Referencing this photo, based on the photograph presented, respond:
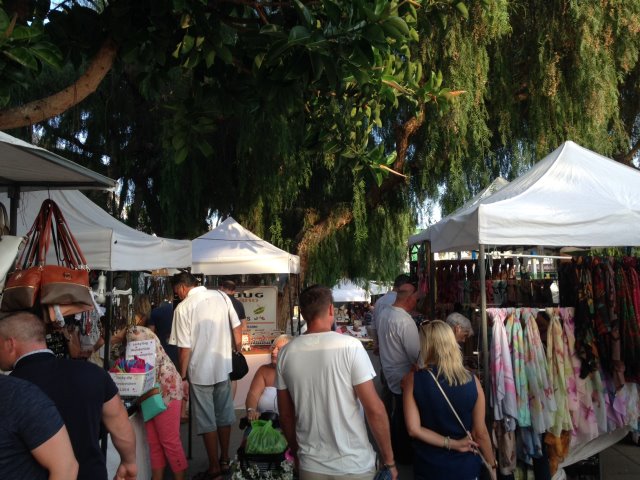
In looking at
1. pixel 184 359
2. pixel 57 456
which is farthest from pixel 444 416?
pixel 184 359

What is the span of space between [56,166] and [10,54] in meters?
0.62

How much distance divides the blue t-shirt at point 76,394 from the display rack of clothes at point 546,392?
3.13 meters

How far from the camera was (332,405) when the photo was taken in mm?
3336

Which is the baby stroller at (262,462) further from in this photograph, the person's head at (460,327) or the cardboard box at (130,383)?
Result: the person's head at (460,327)

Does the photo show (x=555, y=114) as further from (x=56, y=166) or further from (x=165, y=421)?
(x=56, y=166)

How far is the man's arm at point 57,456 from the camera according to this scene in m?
2.28

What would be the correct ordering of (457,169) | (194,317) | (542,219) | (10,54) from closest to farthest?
1. (10,54)
2. (542,219)
3. (194,317)
4. (457,169)

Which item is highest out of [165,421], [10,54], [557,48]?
[557,48]

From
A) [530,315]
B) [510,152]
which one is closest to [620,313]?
[530,315]

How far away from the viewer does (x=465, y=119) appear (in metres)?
9.38

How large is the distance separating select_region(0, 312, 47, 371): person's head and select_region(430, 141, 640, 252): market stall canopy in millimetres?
3354

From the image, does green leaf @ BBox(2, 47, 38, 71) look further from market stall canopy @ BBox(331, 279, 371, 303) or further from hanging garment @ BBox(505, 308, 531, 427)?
market stall canopy @ BBox(331, 279, 371, 303)

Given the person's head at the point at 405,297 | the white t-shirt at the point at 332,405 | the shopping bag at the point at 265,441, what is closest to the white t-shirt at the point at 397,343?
the person's head at the point at 405,297

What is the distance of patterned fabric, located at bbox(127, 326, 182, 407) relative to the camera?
210 inches
